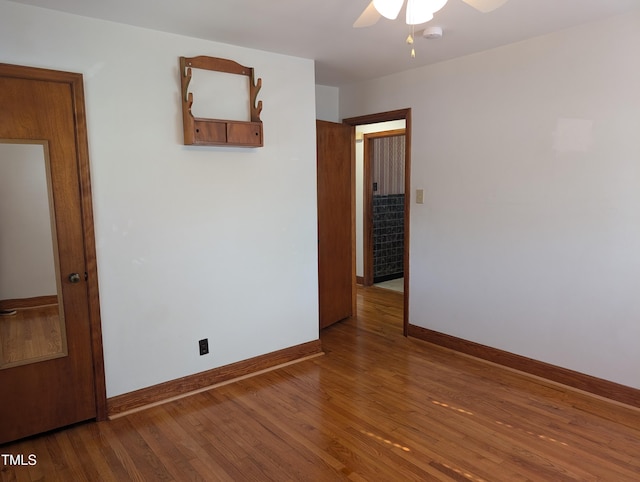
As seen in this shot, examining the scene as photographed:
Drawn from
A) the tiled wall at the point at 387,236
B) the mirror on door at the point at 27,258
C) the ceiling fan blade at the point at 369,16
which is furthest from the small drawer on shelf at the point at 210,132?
the tiled wall at the point at 387,236

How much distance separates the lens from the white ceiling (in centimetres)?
236

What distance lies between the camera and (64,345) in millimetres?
2588

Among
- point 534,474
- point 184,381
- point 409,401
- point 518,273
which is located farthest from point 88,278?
point 518,273

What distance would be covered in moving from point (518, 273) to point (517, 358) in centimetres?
65

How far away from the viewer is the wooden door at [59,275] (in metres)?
2.38

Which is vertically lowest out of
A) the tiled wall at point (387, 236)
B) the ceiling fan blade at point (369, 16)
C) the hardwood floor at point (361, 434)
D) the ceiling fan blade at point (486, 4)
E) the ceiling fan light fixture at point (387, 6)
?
the hardwood floor at point (361, 434)

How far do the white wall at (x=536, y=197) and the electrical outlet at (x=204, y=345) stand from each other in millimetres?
1916

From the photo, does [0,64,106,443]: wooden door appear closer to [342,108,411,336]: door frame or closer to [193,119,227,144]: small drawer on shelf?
[193,119,227,144]: small drawer on shelf

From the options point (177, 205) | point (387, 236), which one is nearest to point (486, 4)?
point (177, 205)

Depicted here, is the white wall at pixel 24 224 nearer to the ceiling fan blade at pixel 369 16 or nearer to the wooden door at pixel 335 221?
the ceiling fan blade at pixel 369 16

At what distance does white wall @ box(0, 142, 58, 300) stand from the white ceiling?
810 millimetres

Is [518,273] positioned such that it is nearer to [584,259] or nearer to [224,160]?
[584,259]

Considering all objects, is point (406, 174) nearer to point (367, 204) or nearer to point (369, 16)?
point (367, 204)

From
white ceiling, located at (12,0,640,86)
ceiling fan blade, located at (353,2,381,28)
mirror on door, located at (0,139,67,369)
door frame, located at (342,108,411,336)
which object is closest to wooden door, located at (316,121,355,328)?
door frame, located at (342,108,411,336)
